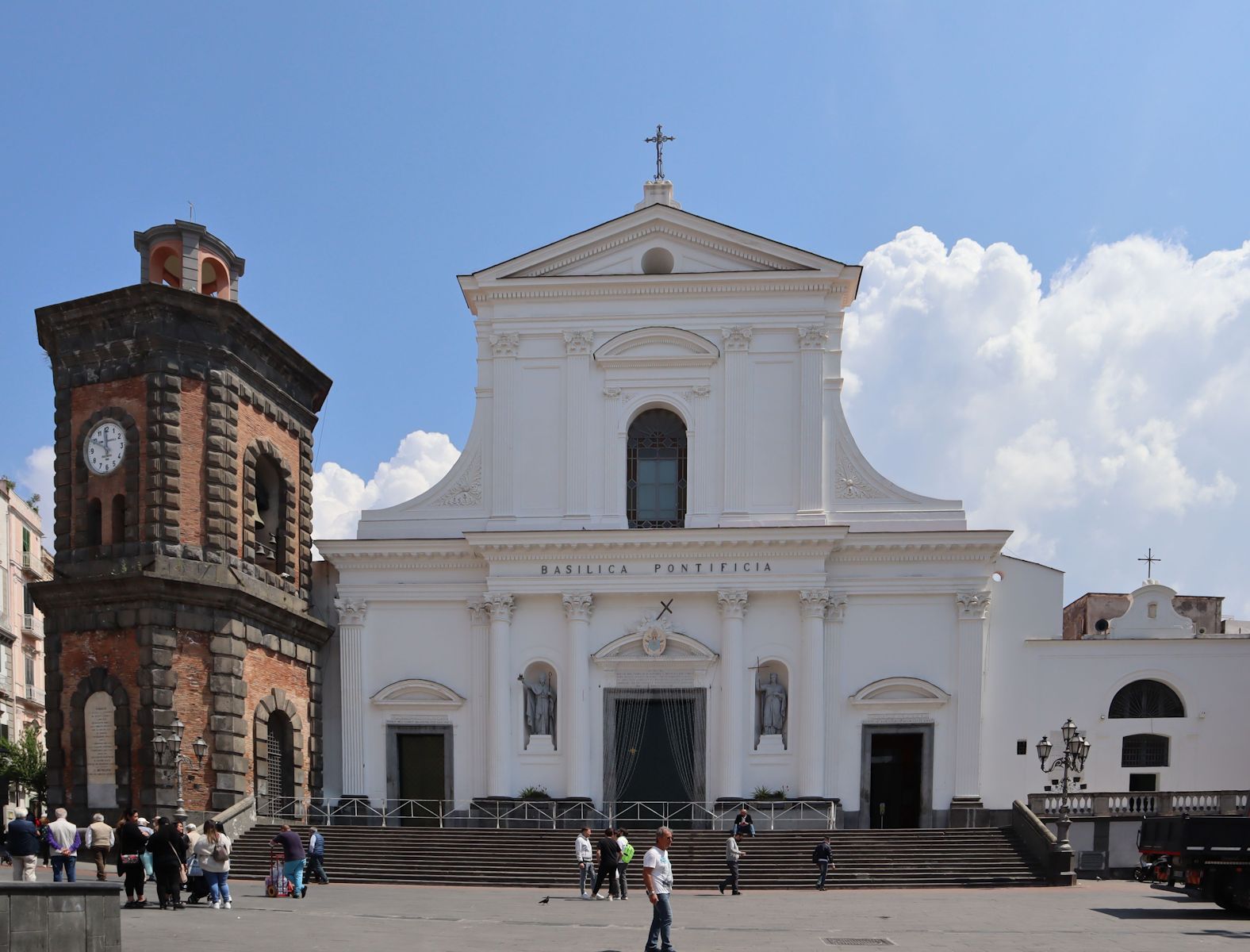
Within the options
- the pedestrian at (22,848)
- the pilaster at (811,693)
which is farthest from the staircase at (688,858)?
the pedestrian at (22,848)

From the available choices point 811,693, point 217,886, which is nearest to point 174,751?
point 217,886

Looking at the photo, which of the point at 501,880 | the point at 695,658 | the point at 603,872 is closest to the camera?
the point at 603,872

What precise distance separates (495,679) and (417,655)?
8.12 ft

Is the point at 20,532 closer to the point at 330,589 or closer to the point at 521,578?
the point at 330,589

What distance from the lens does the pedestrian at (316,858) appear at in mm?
27203

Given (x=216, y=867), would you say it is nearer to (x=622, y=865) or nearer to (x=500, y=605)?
(x=622, y=865)

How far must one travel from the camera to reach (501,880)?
96.4 feet

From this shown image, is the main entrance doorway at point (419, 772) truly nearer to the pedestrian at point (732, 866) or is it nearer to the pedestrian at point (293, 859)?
the pedestrian at point (732, 866)

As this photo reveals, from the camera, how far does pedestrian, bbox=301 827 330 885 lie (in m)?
27.2

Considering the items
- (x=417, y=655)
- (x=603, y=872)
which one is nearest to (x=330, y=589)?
(x=417, y=655)

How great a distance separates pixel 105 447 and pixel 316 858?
1069 centimetres

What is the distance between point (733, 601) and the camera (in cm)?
3466

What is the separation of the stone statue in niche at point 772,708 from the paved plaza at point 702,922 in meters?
7.17

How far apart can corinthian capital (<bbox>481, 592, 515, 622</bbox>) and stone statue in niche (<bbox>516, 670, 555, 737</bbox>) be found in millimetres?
1598
